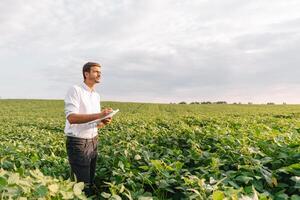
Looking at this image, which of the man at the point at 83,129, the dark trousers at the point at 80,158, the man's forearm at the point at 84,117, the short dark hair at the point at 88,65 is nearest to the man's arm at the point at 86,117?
the man's forearm at the point at 84,117

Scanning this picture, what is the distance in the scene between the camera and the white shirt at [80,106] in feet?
16.9

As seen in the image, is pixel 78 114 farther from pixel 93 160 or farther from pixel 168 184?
pixel 168 184

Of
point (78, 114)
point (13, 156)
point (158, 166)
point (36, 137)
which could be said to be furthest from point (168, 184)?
point (36, 137)

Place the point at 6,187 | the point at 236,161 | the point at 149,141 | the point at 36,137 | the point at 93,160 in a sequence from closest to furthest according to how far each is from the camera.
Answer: the point at 6,187, the point at 236,161, the point at 93,160, the point at 149,141, the point at 36,137

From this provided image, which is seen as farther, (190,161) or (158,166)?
(190,161)

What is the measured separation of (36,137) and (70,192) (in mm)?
9277

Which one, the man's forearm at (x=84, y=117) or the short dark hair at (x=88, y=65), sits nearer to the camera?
the man's forearm at (x=84, y=117)

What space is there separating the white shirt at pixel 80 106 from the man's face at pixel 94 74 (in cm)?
14

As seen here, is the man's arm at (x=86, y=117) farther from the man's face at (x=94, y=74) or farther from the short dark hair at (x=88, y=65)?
the short dark hair at (x=88, y=65)

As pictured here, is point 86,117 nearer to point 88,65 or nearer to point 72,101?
point 72,101

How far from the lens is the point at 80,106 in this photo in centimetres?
529

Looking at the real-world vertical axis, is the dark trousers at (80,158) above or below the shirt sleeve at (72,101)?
below

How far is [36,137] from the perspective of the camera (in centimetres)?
1138

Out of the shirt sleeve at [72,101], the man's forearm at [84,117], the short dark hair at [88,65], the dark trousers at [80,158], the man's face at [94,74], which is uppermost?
the short dark hair at [88,65]
